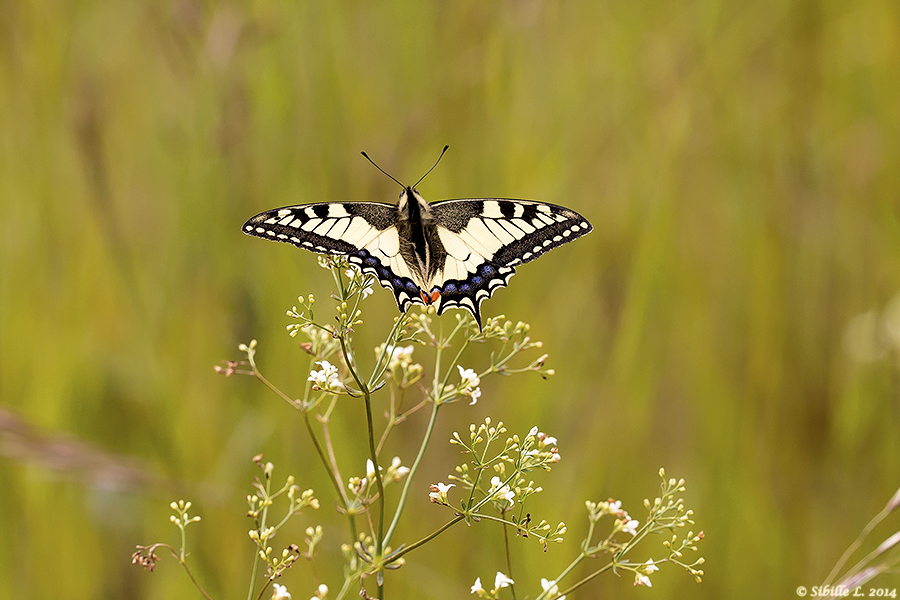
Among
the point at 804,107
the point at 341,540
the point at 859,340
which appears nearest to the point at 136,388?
the point at 341,540

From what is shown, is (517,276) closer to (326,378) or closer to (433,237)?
(433,237)

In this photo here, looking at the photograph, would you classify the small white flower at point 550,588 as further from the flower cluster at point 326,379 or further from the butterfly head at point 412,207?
the butterfly head at point 412,207

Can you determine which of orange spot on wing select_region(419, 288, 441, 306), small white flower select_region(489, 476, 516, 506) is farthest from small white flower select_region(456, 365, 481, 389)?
orange spot on wing select_region(419, 288, 441, 306)

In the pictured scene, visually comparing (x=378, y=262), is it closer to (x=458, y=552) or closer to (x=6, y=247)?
(x=458, y=552)

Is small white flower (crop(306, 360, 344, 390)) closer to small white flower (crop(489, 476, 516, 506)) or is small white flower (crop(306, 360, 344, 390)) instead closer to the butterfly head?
small white flower (crop(489, 476, 516, 506))

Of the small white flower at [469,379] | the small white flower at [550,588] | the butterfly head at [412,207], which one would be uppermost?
the butterfly head at [412,207]

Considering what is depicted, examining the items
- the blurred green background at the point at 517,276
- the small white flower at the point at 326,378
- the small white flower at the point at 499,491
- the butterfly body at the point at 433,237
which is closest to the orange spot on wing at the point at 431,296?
the butterfly body at the point at 433,237

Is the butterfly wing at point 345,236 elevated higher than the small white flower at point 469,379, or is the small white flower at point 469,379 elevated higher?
the butterfly wing at point 345,236
